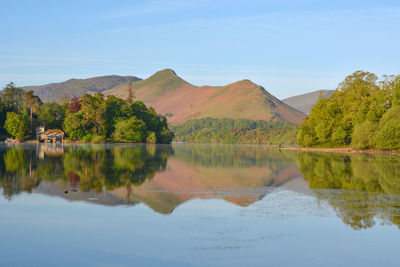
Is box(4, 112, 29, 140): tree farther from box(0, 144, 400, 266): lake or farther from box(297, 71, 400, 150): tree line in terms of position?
box(0, 144, 400, 266): lake

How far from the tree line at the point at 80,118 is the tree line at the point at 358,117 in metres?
61.4

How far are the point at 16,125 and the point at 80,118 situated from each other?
65.1 ft

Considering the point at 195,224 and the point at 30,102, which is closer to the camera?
the point at 195,224

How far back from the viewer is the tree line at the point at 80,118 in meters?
135

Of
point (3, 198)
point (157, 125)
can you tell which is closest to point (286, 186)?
point (3, 198)

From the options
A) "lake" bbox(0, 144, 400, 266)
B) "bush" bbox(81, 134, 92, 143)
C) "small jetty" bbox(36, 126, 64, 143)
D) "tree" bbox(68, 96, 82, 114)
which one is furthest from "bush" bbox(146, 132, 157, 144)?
"lake" bbox(0, 144, 400, 266)

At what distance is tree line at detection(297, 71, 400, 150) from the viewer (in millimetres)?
77625

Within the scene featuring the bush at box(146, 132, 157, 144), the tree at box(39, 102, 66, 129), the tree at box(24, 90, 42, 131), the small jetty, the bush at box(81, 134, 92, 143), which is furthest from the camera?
the bush at box(146, 132, 157, 144)

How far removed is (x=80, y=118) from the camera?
135250 mm

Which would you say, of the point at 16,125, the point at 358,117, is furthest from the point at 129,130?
the point at 358,117

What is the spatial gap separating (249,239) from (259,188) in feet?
39.3

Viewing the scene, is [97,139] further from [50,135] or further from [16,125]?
[16,125]

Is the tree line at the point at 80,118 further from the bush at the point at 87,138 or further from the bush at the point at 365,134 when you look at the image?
the bush at the point at 365,134

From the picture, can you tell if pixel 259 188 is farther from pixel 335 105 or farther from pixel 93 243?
pixel 335 105
